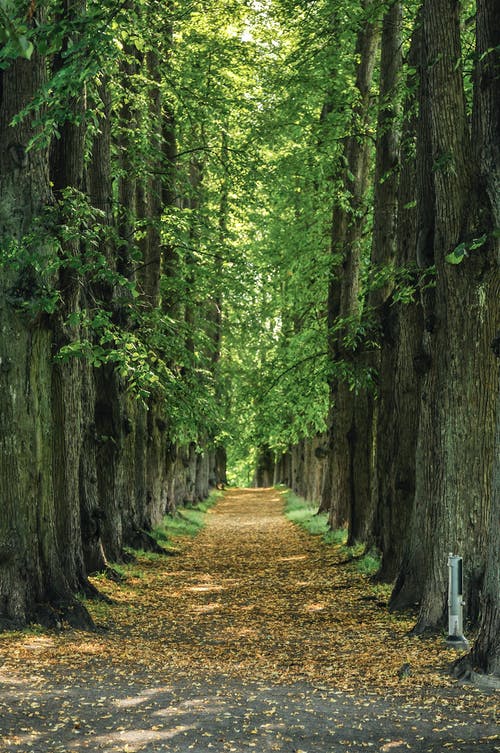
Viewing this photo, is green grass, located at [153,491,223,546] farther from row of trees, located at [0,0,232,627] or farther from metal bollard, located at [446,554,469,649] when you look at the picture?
metal bollard, located at [446,554,469,649]

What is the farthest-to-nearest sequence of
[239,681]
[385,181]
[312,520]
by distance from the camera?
1. [312,520]
2. [385,181]
3. [239,681]

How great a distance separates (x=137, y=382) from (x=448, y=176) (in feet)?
15.7

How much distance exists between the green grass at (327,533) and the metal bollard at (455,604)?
7095 mm

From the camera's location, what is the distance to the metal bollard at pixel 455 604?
10109mm

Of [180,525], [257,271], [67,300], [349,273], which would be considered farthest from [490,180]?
[180,525]

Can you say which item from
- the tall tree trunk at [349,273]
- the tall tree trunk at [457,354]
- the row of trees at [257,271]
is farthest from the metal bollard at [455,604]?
the tall tree trunk at [349,273]

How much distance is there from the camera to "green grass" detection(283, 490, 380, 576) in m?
18.0

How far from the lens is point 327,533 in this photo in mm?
24781

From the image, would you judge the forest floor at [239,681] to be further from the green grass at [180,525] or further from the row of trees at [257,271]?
the green grass at [180,525]

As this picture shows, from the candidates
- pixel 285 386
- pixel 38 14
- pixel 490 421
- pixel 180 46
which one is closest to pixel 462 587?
pixel 490 421

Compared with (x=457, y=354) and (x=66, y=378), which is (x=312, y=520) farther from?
(x=457, y=354)

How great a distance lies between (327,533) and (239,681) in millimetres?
15619

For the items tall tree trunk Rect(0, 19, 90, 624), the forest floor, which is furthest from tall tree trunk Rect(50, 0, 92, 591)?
the forest floor

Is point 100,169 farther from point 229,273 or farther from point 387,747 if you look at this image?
point 387,747
